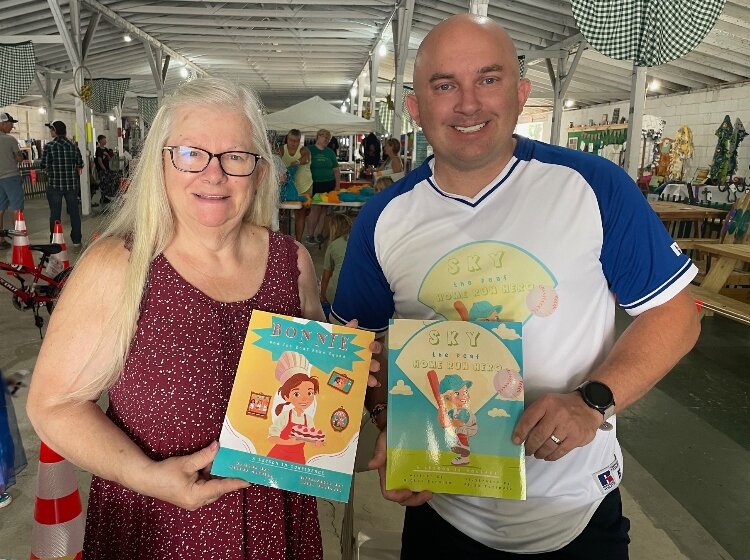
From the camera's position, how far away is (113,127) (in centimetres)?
3234

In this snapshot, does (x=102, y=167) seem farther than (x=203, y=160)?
Yes

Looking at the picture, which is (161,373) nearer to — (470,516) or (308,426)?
(308,426)

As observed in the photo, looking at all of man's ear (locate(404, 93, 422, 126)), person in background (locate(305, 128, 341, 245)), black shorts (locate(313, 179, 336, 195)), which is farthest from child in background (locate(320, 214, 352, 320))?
black shorts (locate(313, 179, 336, 195))

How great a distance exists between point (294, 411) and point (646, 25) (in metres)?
3.78

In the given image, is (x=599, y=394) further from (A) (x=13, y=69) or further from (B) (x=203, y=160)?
(A) (x=13, y=69)

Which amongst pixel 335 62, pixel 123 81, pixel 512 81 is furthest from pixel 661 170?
pixel 512 81

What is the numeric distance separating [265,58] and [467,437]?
18739 millimetres

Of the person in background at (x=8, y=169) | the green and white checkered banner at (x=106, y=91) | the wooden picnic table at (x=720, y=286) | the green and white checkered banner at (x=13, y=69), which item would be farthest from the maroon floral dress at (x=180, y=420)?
the green and white checkered banner at (x=106, y=91)

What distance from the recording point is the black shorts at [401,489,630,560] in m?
1.38

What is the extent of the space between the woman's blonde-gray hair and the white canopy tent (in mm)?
10516

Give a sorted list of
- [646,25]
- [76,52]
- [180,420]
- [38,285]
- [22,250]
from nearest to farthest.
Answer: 1. [180,420]
2. [646,25]
3. [38,285]
4. [22,250]
5. [76,52]

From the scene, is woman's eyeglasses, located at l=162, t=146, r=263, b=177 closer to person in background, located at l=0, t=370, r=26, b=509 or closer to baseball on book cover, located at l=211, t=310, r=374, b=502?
baseball on book cover, located at l=211, t=310, r=374, b=502

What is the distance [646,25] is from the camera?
3.83m

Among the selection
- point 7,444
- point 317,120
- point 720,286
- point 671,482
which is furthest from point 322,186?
point 7,444
